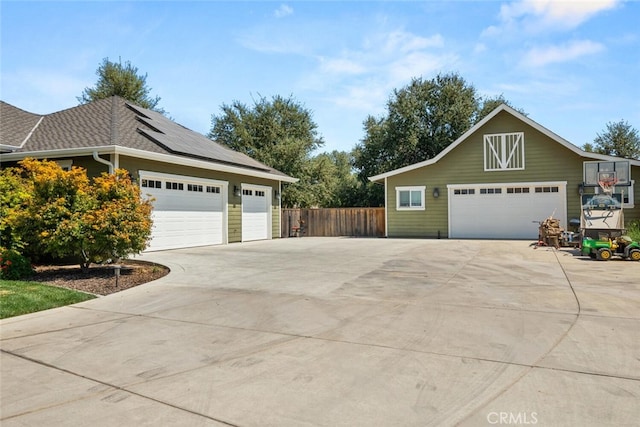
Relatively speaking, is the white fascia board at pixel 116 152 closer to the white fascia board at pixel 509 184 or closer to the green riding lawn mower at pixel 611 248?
the white fascia board at pixel 509 184

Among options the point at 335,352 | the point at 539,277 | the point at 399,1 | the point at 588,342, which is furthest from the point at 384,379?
the point at 399,1

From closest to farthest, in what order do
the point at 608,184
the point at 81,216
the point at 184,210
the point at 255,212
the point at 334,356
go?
the point at 334,356 → the point at 81,216 → the point at 608,184 → the point at 184,210 → the point at 255,212

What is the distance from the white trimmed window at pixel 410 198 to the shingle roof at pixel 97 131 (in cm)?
793

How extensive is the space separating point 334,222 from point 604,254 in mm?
13890

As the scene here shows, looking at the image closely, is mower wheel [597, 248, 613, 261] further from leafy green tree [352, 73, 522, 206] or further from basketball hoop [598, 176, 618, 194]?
leafy green tree [352, 73, 522, 206]

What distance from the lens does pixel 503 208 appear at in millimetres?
18375

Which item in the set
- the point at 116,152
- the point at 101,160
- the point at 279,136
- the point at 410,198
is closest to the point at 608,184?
the point at 410,198

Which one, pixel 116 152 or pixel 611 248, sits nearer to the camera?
pixel 611 248

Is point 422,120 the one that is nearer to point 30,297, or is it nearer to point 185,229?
point 185,229

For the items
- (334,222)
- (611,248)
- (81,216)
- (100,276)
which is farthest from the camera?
(334,222)

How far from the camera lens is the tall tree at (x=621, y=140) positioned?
33.8m

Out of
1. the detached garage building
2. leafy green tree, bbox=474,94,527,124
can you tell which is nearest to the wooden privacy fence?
the detached garage building

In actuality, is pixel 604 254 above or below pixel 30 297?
above

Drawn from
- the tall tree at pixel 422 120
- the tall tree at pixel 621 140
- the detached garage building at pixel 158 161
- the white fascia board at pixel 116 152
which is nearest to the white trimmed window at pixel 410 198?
the detached garage building at pixel 158 161
